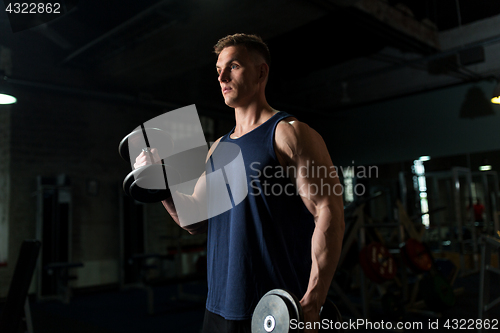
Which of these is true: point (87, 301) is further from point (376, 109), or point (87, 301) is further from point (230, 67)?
point (376, 109)

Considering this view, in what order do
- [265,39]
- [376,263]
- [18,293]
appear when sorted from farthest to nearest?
[265,39]
[376,263]
[18,293]

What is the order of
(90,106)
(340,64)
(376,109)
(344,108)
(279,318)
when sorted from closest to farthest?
(279,318) → (90,106) → (340,64) → (376,109) → (344,108)

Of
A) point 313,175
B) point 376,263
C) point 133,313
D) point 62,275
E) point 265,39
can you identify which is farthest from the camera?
point 62,275

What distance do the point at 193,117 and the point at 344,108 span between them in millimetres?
7858

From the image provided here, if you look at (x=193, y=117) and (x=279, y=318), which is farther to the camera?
(x=193, y=117)

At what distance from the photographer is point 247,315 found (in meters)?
0.94

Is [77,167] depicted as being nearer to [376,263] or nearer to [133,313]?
[133,313]

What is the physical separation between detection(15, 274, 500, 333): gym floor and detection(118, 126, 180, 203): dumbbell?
2.89 m

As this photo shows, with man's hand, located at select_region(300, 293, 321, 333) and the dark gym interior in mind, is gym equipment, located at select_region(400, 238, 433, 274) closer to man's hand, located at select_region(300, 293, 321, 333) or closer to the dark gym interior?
the dark gym interior

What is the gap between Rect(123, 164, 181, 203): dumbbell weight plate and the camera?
99 cm

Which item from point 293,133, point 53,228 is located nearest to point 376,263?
point 293,133

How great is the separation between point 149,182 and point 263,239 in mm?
332

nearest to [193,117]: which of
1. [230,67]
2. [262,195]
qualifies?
[230,67]

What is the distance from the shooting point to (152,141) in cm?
112
